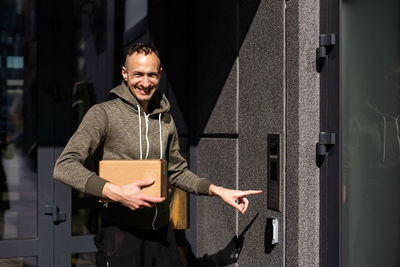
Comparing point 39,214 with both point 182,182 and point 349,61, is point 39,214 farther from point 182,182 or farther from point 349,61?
point 349,61

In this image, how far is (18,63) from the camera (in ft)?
13.8

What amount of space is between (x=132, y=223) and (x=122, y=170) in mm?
352

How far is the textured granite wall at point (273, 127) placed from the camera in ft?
10.2

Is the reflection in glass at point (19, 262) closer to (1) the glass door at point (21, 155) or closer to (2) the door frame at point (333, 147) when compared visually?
(1) the glass door at point (21, 155)

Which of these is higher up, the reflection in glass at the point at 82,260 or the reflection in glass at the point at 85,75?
the reflection in glass at the point at 85,75

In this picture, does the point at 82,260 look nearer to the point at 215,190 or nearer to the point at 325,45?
the point at 215,190

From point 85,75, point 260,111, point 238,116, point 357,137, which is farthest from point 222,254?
point 85,75

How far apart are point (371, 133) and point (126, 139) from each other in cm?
139

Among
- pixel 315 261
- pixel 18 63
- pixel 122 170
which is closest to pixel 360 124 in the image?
pixel 315 261

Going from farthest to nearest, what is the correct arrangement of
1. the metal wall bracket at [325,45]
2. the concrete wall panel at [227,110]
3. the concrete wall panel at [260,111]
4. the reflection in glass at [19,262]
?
the reflection in glass at [19,262]
the concrete wall panel at [227,110]
the concrete wall panel at [260,111]
the metal wall bracket at [325,45]

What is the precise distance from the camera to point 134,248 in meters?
2.89

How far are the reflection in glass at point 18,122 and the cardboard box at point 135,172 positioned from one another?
175 centimetres

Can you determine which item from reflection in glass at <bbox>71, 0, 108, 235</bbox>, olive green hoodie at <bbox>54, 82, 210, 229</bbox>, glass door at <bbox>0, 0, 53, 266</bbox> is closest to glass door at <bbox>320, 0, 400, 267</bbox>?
olive green hoodie at <bbox>54, 82, 210, 229</bbox>

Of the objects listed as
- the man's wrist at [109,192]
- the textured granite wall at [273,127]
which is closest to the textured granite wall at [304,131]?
the textured granite wall at [273,127]
